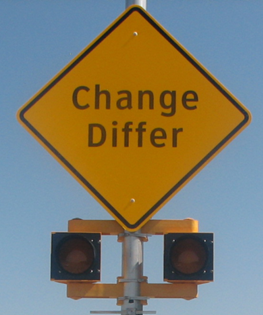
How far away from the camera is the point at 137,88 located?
12.6 ft

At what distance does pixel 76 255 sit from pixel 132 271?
0.31 metres

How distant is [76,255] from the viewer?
3.56 m

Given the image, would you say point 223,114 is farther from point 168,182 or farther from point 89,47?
point 89,47

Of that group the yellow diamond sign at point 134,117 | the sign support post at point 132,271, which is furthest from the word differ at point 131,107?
the sign support post at point 132,271

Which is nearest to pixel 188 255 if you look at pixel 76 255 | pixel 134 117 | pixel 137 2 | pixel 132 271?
pixel 132 271

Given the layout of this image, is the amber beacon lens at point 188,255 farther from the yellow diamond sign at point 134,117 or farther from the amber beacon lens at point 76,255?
the amber beacon lens at point 76,255

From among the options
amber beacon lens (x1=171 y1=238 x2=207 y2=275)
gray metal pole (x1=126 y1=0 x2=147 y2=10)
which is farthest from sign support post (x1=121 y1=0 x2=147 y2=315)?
gray metal pole (x1=126 y1=0 x2=147 y2=10)

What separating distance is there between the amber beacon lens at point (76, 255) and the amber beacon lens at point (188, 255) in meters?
0.44

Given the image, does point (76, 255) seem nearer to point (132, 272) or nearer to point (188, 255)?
point (132, 272)

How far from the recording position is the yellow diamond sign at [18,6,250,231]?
3678 millimetres

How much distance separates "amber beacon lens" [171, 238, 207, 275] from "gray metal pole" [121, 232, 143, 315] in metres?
0.19

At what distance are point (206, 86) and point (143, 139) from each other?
1.60 feet

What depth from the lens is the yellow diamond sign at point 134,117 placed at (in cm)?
368

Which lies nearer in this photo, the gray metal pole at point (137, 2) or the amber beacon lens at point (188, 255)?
the amber beacon lens at point (188, 255)
